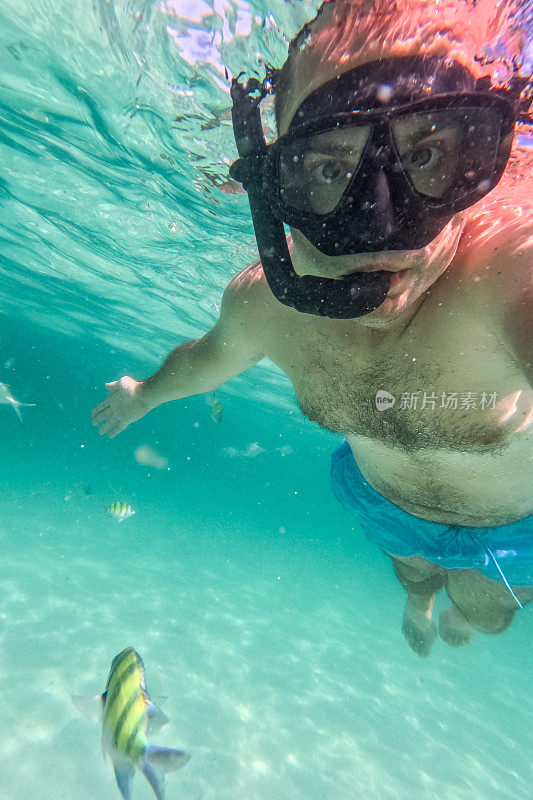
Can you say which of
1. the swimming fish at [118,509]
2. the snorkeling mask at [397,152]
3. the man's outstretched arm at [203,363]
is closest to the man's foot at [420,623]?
the man's outstretched arm at [203,363]

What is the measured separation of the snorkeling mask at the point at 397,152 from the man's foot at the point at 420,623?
7.09 meters

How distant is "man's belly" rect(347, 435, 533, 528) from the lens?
371 centimetres

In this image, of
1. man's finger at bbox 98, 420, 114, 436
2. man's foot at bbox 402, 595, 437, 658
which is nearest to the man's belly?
man's finger at bbox 98, 420, 114, 436

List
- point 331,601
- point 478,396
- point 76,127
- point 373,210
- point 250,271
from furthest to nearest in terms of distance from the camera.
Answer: point 331,601
point 76,127
point 250,271
point 478,396
point 373,210

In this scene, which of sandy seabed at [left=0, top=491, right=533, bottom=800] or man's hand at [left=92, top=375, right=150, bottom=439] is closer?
man's hand at [left=92, top=375, right=150, bottom=439]

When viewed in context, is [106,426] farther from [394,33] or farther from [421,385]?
[394,33]

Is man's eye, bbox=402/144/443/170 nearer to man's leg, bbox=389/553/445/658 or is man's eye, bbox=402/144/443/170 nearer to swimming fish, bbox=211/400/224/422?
man's leg, bbox=389/553/445/658

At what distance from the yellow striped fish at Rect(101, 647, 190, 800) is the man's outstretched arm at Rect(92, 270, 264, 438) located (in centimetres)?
248

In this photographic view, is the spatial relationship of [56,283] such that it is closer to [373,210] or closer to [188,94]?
[188,94]

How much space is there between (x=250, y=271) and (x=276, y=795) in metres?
8.73

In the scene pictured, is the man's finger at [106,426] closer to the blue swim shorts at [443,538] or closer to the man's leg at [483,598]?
the blue swim shorts at [443,538]

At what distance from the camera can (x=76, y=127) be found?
31.4 feet

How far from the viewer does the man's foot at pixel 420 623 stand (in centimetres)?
756

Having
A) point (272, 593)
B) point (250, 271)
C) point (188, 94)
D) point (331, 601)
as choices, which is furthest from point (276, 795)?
point (331, 601)
